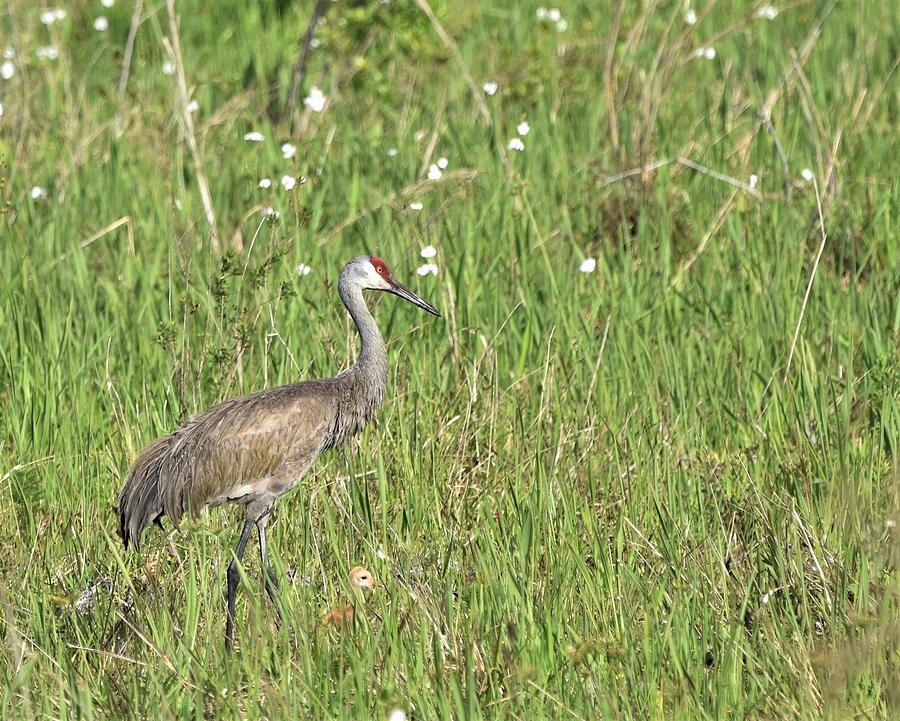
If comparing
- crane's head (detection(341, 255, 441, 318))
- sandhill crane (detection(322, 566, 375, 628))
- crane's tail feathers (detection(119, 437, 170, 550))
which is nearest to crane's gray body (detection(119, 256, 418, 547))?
crane's tail feathers (detection(119, 437, 170, 550))

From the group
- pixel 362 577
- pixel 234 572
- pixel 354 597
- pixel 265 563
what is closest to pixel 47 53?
pixel 234 572

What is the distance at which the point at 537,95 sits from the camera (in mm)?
8477

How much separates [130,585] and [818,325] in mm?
3271

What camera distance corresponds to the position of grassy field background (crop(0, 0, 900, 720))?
3.94 metres

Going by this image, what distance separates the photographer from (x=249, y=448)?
511 centimetres

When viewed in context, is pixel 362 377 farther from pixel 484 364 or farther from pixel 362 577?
pixel 362 577

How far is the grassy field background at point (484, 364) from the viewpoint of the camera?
3.94 meters

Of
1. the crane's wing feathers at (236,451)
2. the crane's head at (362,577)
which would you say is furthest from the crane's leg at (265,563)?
the crane's head at (362,577)

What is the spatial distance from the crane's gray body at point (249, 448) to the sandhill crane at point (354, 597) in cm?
67

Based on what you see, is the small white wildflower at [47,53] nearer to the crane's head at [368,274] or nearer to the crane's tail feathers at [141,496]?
the crane's head at [368,274]

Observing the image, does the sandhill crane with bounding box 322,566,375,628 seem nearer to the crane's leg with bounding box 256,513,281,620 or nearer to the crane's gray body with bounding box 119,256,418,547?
the crane's leg with bounding box 256,513,281,620

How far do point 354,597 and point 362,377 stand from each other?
4.65 feet

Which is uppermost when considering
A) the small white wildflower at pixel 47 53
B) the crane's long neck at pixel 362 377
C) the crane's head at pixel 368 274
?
the small white wildflower at pixel 47 53

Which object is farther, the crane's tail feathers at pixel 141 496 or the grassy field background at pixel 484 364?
the crane's tail feathers at pixel 141 496
